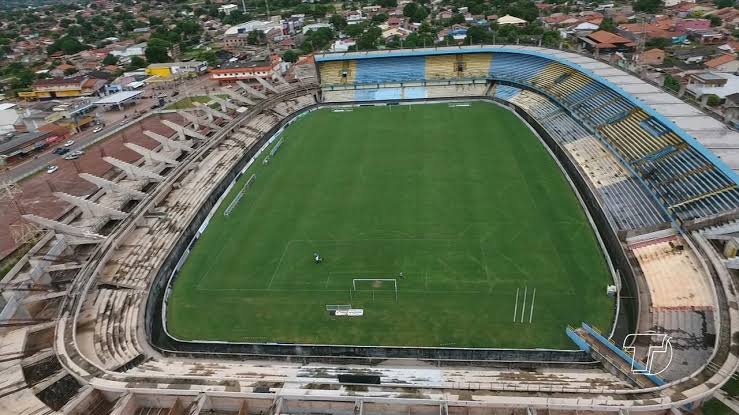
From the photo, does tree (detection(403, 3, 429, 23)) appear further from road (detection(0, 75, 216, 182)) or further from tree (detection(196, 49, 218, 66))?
road (detection(0, 75, 216, 182))

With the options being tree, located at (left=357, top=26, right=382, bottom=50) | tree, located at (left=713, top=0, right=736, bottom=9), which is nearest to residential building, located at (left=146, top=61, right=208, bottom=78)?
tree, located at (left=357, top=26, right=382, bottom=50)

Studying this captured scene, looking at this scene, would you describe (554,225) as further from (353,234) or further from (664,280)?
(353,234)

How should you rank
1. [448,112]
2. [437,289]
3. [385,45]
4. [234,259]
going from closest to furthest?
[437,289] → [234,259] → [448,112] → [385,45]

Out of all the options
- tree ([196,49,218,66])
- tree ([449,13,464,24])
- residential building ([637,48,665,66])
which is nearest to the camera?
residential building ([637,48,665,66])

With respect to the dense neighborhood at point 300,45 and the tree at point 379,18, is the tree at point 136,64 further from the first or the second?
the tree at point 379,18

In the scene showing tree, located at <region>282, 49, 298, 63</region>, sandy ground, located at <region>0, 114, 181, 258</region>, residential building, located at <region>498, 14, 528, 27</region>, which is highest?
residential building, located at <region>498, 14, 528, 27</region>

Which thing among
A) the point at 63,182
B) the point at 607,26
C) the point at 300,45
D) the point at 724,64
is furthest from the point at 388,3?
the point at 63,182

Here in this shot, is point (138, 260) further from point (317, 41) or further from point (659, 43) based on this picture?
point (659, 43)

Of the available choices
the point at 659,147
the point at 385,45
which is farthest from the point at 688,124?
the point at 385,45
